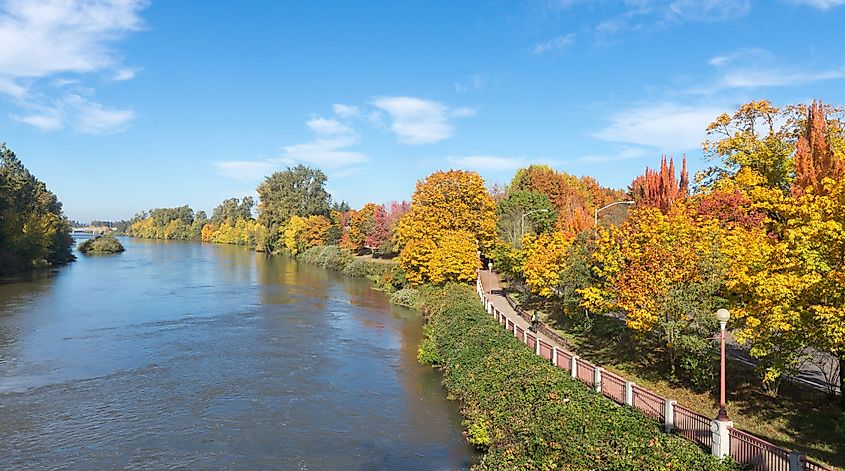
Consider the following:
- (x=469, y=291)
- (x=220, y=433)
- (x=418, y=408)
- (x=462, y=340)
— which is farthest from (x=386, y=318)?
(x=220, y=433)

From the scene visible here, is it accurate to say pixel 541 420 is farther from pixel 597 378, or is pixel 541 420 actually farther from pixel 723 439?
pixel 723 439

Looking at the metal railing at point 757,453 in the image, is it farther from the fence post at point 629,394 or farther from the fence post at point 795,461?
the fence post at point 629,394

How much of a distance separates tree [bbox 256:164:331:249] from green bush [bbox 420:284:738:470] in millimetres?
90200

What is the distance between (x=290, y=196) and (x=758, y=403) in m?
105

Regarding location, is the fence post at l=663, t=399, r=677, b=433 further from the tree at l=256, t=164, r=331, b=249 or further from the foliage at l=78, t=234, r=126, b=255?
the foliage at l=78, t=234, r=126, b=255

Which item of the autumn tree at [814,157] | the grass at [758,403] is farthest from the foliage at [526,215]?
the grass at [758,403]

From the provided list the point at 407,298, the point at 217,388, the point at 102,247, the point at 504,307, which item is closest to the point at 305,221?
the point at 102,247

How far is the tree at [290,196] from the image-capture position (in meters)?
113

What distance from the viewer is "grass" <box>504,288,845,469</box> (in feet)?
46.0

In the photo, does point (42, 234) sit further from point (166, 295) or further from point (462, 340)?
point (462, 340)

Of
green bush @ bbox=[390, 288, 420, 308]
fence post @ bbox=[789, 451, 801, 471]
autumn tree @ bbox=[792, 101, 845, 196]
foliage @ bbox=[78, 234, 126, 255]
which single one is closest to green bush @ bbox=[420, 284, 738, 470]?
fence post @ bbox=[789, 451, 801, 471]

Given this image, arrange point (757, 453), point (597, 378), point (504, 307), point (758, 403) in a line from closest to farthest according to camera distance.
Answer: point (757, 453) < point (758, 403) < point (597, 378) < point (504, 307)

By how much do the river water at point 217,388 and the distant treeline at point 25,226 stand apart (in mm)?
26870

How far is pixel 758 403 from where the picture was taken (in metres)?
16.9
